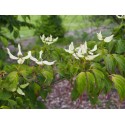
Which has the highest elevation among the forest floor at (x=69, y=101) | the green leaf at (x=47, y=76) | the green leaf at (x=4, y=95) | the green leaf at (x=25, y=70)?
the green leaf at (x=25, y=70)

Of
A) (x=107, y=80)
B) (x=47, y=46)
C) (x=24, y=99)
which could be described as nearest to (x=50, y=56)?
(x=47, y=46)

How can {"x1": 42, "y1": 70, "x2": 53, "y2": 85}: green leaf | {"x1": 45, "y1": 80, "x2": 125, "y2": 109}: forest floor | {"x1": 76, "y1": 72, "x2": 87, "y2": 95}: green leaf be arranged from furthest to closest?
{"x1": 45, "y1": 80, "x2": 125, "y2": 109}: forest floor
{"x1": 42, "y1": 70, "x2": 53, "y2": 85}: green leaf
{"x1": 76, "y1": 72, "x2": 87, "y2": 95}: green leaf

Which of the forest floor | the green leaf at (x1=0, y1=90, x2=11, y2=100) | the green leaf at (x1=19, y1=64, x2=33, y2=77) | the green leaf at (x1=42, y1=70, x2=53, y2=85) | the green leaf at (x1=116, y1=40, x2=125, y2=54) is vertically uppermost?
the green leaf at (x1=116, y1=40, x2=125, y2=54)

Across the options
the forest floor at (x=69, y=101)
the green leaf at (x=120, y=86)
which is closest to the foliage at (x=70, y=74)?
the green leaf at (x=120, y=86)

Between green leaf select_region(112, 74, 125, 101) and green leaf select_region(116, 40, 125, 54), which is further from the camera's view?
green leaf select_region(116, 40, 125, 54)

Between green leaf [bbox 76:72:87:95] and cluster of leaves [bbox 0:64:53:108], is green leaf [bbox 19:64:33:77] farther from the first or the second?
green leaf [bbox 76:72:87:95]

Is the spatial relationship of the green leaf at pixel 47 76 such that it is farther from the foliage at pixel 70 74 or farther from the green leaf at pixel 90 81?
the green leaf at pixel 90 81

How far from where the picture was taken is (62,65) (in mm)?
1603

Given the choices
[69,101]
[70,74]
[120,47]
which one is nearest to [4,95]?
[70,74]

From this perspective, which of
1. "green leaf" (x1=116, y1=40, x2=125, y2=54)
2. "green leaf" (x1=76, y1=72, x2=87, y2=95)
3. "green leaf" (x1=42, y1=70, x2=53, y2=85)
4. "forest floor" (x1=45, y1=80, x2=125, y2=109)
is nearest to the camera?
"green leaf" (x1=76, y1=72, x2=87, y2=95)

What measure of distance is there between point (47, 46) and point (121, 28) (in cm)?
42

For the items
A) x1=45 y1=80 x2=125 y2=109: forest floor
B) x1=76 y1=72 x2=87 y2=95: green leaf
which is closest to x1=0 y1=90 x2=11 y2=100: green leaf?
x1=76 y1=72 x2=87 y2=95: green leaf

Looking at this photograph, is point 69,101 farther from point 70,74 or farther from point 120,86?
point 120,86
